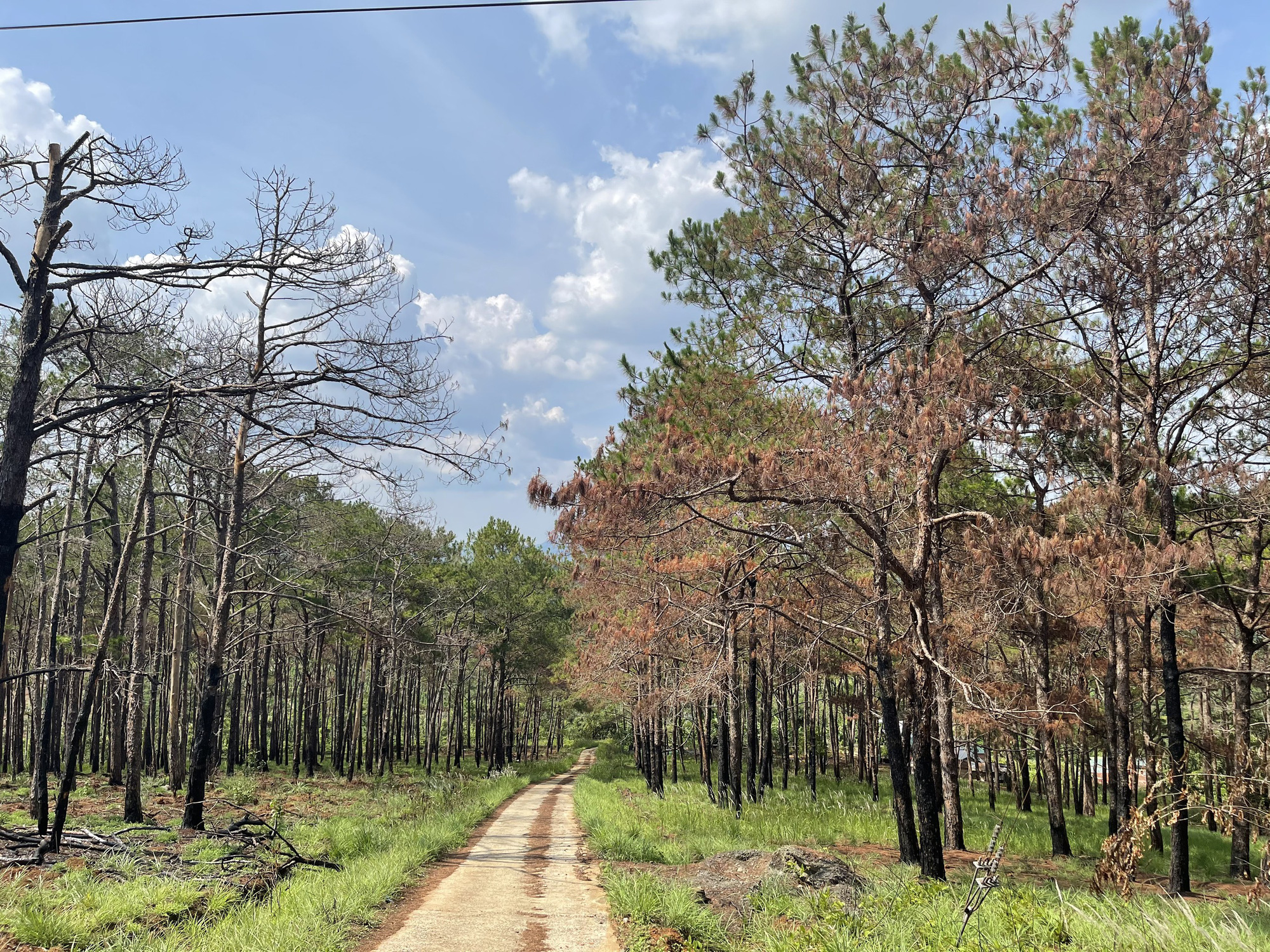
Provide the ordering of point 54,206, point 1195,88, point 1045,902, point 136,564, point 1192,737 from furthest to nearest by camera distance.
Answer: point 136,564
point 1192,737
point 1195,88
point 54,206
point 1045,902

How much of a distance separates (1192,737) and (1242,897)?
1048 cm

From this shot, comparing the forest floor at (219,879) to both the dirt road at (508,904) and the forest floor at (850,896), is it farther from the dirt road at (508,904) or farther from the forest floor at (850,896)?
the forest floor at (850,896)

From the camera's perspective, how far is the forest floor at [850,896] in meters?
5.47

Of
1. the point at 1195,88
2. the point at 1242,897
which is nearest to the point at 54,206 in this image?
the point at 1195,88

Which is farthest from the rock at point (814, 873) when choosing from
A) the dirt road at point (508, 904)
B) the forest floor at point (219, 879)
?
the forest floor at point (219, 879)

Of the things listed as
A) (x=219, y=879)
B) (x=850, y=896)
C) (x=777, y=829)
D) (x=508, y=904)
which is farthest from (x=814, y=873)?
(x=219, y=879)

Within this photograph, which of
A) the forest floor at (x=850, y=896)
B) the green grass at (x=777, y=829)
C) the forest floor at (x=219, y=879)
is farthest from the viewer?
the green grass at (x=777, y=829)

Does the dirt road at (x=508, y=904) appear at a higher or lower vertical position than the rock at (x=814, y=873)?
lower

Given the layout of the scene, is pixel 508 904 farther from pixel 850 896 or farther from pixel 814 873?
pixel 850 896

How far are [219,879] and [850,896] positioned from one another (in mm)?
7181

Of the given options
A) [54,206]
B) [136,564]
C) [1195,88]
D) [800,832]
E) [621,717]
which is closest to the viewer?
[54,206]

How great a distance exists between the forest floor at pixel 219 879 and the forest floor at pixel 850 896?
111 inches

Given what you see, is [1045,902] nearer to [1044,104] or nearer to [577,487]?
[577,487]

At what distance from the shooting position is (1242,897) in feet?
36.5
